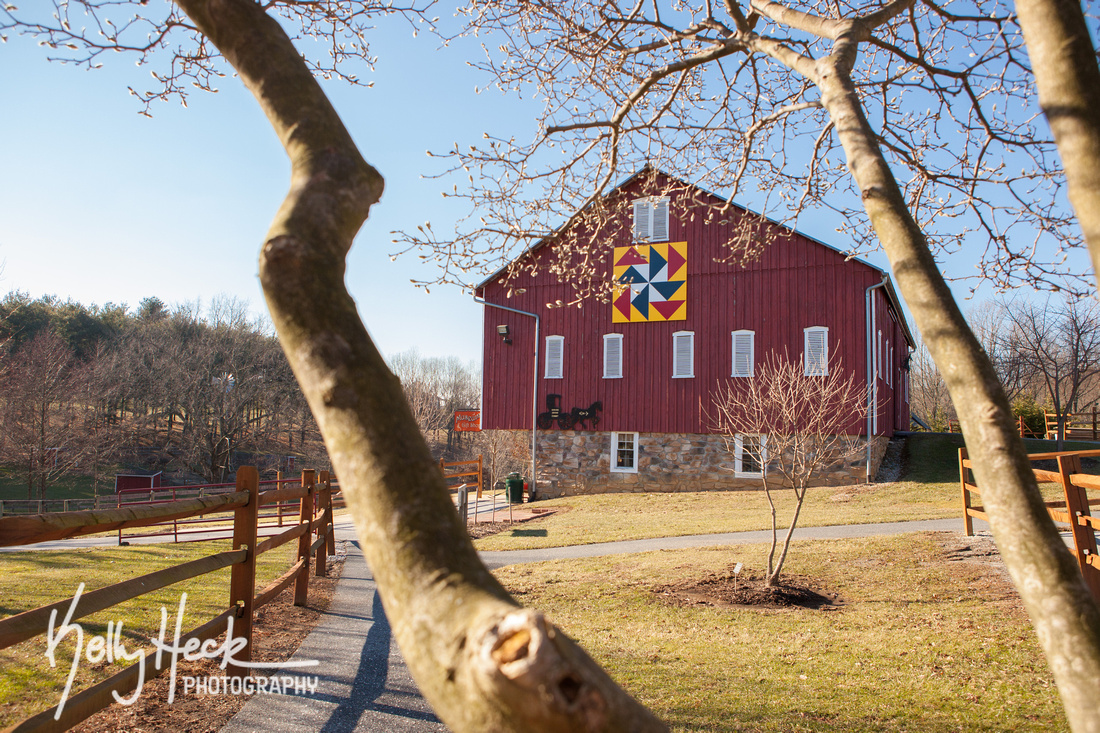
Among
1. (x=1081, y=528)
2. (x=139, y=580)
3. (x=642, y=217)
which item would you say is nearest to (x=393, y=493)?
(x=139, y=580)

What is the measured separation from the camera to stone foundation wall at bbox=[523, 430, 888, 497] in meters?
19.6

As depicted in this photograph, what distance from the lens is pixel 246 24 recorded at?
1.92m

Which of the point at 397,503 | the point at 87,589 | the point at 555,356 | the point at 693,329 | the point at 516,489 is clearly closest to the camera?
the point at 397,503

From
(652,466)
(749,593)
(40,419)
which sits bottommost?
(749,593)

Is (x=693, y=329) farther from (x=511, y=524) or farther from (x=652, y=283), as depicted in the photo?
(x=511, y=524)

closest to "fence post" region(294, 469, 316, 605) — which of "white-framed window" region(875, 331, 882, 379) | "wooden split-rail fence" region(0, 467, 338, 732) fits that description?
"wooden split-rail fence" region(0, 467, 338, 732)

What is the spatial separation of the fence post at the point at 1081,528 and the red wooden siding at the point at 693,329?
13342 millimetres

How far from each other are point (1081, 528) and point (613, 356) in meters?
16.1

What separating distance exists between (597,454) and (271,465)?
28.1 meters

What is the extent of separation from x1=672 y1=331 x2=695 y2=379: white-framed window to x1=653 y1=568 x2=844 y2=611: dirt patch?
12.3m

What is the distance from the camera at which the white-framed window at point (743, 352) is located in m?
19.7

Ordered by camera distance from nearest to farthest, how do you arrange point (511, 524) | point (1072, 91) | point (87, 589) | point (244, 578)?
1. point (1072, 91)
2. point (244, 578)
3. point (87, 589)
4. point (511, 524)

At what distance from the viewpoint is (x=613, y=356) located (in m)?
21.3

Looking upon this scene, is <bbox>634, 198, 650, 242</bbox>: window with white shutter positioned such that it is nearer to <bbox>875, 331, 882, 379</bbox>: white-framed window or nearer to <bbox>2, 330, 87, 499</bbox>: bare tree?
<bbox>875, 331, 882, 379</bbox>: white-framed window
